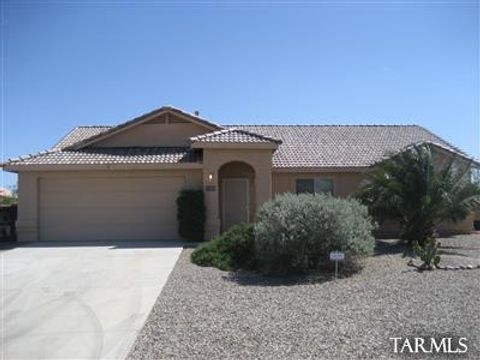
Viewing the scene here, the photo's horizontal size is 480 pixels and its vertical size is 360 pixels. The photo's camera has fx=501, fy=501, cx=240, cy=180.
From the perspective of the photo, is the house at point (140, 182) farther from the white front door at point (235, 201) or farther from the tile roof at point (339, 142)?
the tile roof at point (339, 142)

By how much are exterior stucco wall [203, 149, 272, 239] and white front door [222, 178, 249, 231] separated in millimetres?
1772

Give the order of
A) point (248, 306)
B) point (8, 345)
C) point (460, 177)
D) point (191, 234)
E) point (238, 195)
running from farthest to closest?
point (238, 195), point (191, 234), point (460, 177), point (248, 306), point (8, 345)

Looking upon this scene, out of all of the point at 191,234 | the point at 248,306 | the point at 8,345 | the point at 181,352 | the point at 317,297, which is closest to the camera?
the point at 181,352

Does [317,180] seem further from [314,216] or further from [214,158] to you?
[314,216]

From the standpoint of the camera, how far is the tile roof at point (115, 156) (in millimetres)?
19000

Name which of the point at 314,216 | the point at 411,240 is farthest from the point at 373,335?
the point at 411,240

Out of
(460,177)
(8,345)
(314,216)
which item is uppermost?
(460,177)

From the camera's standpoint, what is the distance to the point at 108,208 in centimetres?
1938

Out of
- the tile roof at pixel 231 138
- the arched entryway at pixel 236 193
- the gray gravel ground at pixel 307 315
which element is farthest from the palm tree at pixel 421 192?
the arched entryway at pixel 236 193

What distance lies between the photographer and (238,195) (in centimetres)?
2108

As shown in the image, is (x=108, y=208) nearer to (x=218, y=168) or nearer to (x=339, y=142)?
(x=218, y=168)

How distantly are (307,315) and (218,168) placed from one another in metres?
11.4

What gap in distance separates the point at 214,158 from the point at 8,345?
1245 centimetres

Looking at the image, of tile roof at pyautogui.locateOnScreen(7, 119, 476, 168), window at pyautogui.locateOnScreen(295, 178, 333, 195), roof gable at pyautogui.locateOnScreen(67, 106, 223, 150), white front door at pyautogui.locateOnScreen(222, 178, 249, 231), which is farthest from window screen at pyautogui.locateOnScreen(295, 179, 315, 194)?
roof gable at pyautogui.locateOnScreen(67, 106, 223, 150)
